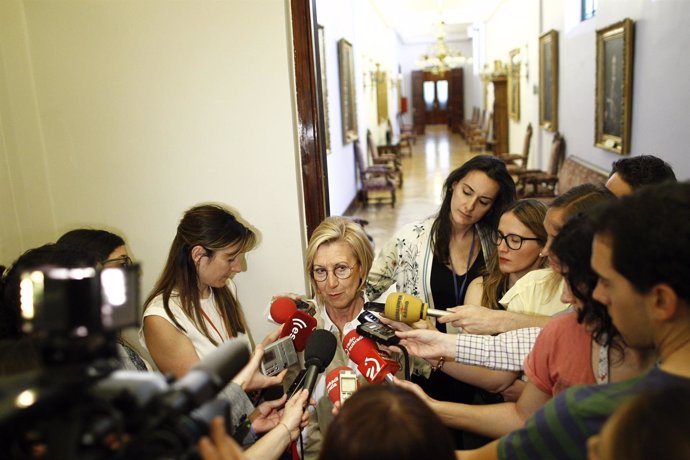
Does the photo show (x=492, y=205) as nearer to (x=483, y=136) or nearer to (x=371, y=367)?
(x=371, y=367)

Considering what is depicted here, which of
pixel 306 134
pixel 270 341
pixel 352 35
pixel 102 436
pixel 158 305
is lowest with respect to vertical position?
pixel 270 341

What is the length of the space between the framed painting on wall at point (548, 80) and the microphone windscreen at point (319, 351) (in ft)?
27.1

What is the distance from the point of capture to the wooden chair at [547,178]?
8.44 metres

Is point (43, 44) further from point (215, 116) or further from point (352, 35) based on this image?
point (352, 35)

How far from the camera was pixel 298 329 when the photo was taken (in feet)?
7.08

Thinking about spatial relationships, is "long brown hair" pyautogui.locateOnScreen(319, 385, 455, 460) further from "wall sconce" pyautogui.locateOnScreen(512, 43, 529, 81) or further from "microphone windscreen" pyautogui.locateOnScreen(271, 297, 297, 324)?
"wall sconce" pyautogui.locateOnScreen(512, 43, 529, 81)

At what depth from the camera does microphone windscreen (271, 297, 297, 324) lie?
2.26 meters

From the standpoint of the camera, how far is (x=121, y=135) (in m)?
3.27

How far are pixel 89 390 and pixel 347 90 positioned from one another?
349 inches

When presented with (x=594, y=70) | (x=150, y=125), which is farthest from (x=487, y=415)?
(x=594, y=70)

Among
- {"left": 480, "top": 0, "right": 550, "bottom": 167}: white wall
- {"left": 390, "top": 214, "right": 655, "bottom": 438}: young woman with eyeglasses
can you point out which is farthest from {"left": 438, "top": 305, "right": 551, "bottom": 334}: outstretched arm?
{"left": 480, "top": 0, "right": 550, "bottom": 167}: white wall

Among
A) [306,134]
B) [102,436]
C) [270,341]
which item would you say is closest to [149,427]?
[102,436]

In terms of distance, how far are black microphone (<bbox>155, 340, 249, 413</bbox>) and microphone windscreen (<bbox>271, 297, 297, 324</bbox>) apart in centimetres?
126

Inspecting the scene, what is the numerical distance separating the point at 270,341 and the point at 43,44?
7.11ft
